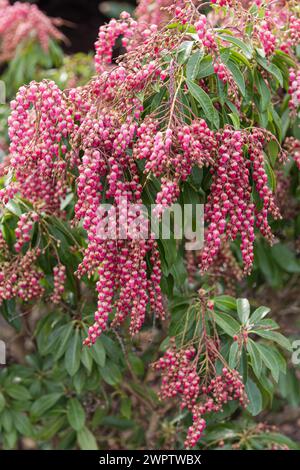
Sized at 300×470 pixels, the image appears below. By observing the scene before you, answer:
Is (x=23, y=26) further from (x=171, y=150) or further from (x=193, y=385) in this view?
(x=193, y=385)

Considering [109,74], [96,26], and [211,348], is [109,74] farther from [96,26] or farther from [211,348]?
[96,26]

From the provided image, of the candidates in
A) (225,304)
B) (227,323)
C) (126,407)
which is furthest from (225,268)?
(126,407)

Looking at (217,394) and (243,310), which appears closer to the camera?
(217,394)

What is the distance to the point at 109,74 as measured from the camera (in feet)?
5.70

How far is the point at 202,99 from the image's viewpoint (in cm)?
170

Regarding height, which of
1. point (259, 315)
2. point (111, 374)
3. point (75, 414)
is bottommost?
point (75, 414)

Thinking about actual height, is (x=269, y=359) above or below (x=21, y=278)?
below

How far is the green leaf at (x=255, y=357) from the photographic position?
194 centimetres

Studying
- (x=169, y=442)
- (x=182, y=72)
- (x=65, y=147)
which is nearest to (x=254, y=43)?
(x=182, y=72)

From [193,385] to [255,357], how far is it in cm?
20

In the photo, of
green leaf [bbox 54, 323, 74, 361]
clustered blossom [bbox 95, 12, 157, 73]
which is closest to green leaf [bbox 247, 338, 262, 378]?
green leaf [bbox 54, 323, 74, 361]

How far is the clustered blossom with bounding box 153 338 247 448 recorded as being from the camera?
6.22ft

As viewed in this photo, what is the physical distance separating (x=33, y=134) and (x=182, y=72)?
40 cm

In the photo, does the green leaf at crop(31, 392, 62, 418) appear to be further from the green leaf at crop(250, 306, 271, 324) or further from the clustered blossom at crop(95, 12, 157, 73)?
the clustered blossom at crop(95, 12, 157, 73)
